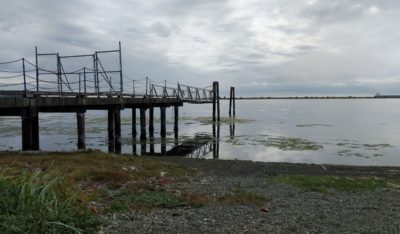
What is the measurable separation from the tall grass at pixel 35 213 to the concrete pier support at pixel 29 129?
13.4 m

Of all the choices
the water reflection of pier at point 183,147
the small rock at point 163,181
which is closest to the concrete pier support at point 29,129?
the small rock at point 163,181

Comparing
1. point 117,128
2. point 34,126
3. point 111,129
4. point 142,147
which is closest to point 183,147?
point 142,147

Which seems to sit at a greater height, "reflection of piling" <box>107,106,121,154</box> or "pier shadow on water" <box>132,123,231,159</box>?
"reflection of piling" <box>107,106,121,154</box>

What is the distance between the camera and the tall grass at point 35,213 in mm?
5629

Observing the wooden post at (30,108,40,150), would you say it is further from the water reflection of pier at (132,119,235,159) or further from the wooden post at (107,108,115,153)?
the wooden post at (107,108,115,153)

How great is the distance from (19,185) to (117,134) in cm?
2573

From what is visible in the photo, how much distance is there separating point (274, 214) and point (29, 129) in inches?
571

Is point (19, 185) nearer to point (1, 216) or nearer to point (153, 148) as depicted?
point (1, 216)

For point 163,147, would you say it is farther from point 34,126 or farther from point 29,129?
point 29,129

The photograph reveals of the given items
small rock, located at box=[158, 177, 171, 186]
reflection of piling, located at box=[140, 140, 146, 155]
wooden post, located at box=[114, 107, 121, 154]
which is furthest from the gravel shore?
wooden post, located at box=[114, 107, 121, 154]

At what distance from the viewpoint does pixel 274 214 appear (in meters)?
9.38

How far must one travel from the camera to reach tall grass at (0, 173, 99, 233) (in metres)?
5.63

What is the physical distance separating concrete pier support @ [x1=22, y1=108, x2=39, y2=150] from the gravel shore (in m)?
9.72

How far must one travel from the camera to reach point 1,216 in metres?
5.72
